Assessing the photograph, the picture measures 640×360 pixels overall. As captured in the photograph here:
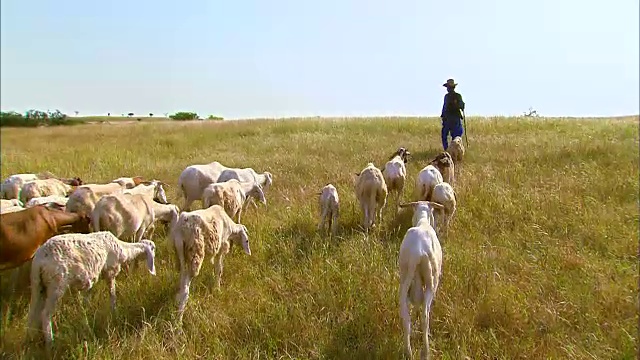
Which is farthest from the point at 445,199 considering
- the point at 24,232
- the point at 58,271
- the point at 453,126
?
the point at 453,126

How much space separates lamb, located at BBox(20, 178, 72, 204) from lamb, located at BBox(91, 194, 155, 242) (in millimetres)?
2537

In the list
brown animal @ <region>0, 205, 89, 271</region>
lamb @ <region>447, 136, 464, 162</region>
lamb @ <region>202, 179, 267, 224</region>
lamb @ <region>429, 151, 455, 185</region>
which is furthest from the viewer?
lamb @ <region>447, 136, 464, 162</region>

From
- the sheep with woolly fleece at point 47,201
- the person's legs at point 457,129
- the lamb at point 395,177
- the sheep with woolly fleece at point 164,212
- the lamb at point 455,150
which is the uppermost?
the person's legs at point 457,129

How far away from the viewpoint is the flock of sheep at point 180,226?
178 inches

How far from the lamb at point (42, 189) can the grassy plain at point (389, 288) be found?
1138mm

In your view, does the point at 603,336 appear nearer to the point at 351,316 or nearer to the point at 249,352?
the point at 351,316

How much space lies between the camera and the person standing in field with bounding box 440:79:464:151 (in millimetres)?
14180

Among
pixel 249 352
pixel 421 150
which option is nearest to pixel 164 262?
pixel 249 352

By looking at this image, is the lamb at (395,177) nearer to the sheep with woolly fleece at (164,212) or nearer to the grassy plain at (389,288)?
the grassy plain at (389,288)

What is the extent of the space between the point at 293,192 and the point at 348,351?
236 inches

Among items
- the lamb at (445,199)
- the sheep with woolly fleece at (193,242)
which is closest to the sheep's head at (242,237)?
the sheep with woolly fleece at (193,242)

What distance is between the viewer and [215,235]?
18.5 ft

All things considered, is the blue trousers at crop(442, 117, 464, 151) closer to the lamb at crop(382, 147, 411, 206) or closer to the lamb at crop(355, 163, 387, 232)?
the lamb at crop(382, 147, 411, 206)

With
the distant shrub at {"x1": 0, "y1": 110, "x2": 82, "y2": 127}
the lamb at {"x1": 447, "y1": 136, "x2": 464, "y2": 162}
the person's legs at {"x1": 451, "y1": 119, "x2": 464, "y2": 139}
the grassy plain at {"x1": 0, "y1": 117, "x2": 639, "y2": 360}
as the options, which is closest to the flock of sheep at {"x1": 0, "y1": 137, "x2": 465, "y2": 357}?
the grassy plain at {"x1": 0, "y1": 117, "x2": 639, "y2": 360}
